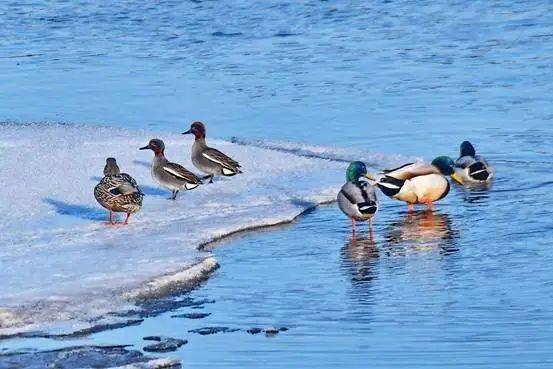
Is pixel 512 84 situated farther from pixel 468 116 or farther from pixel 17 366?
pixel 17 366

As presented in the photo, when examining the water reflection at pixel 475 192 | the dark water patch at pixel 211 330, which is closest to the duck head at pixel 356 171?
the water reflection at pixel 475 192

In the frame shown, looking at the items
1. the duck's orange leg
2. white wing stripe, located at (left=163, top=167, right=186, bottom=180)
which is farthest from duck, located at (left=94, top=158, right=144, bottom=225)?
the duck's orange leg

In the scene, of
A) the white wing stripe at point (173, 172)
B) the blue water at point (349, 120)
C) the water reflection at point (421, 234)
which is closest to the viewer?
the blue water at point (349, 120)

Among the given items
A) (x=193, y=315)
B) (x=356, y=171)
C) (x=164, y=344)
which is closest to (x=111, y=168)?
(x=356, y=171)

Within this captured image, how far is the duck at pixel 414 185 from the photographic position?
44.8 ft

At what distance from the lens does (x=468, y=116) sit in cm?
1828

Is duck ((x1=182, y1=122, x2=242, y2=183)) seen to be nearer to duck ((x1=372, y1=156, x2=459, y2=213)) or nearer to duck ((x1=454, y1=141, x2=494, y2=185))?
duck ((x1=372, y1=156, x2=459, y2=213))

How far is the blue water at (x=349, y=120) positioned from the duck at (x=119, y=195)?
3.45 ft

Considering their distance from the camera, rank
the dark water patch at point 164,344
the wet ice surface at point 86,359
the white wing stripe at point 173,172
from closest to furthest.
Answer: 1. the wet ice surface at point 86,359
2. the dark water patch at point 164,344
3. the white wing stripe at point 173,172

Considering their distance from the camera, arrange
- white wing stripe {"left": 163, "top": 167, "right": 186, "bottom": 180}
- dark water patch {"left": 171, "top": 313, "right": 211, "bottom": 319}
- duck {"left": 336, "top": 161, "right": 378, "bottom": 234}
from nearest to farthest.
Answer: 1. dark water patch {"left": 171, "top": 313, "right": 211, "bottom": 319}
2. duck {"left": 336, "top": 161, "right": 378, "bottom": 234}
3. white wing stripe {"left": 163, "top": 167, "right": 186, "bottom": 180}

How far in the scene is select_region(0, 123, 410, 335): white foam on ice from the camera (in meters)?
10.6

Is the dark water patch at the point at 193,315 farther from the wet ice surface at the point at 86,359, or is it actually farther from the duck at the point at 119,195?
the duck at the point at 119,195

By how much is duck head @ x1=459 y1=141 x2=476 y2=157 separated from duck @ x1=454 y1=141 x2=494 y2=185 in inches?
7.2

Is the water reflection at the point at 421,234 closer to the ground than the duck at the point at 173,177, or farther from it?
closer to the ground
